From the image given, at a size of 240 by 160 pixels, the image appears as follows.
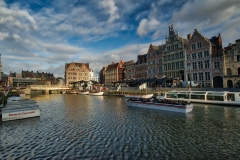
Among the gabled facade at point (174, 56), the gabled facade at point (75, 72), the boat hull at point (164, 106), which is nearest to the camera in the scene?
the boat hull at point (164, 106)

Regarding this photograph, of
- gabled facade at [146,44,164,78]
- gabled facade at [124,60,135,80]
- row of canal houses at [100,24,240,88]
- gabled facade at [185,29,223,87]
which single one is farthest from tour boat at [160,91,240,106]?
gabled facade at [124,60,135,80]

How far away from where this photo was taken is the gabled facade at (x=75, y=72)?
11262cm

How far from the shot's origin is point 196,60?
165ft

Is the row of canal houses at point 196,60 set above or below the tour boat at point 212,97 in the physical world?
above

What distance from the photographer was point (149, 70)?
69.4 meters

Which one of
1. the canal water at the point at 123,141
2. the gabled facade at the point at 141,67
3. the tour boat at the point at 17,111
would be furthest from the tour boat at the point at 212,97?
the gabled facade at the point at 141,67

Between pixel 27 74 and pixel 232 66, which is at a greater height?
pixel 27 74

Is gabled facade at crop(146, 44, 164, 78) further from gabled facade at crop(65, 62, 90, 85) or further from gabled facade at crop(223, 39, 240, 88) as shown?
gabled facade at crop(65, 62, 90, 85)

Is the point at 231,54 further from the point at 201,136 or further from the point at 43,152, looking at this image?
the point at 43,152

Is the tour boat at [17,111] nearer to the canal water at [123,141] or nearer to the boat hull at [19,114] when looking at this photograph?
the boat hull at [19,114]

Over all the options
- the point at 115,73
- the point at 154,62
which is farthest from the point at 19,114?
the point at 115,73

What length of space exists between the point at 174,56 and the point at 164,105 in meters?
37.5

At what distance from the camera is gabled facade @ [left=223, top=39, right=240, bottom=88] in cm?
3847

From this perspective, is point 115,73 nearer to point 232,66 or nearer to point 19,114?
point 232,66
